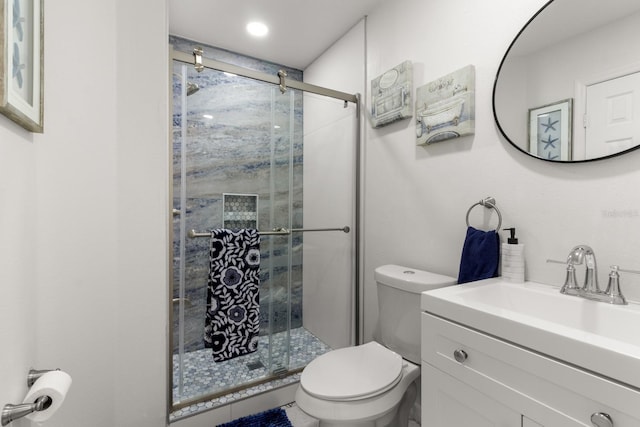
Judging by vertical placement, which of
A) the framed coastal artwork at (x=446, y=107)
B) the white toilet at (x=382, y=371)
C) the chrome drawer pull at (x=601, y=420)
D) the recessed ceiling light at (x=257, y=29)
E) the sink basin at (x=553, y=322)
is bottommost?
the white toilet at (x=382, y=371)

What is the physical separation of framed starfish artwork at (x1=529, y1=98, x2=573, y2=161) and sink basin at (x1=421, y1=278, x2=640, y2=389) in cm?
49

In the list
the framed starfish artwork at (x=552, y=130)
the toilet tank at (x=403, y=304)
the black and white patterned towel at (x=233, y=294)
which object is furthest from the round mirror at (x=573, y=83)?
the black and white patterned towel at (x=233, y=294)

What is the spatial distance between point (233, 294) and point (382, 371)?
0.89m

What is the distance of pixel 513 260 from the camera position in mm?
1134

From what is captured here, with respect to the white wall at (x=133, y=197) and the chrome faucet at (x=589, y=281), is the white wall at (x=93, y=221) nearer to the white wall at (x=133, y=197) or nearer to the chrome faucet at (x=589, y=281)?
the white wall at (x=133, y=197)

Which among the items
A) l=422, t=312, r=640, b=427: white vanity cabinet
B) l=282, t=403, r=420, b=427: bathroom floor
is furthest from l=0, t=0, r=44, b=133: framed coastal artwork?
l=282, t=403, r=420, b=427: bathroom floor

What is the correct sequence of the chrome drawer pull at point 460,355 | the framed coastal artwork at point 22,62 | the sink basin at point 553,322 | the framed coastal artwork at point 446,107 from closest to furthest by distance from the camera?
the framed coastal artwork at point 22,62
the sink basin at point 553,322
the chrome drawer pull at point 460,355
the framed coastal artwork at point 446,107

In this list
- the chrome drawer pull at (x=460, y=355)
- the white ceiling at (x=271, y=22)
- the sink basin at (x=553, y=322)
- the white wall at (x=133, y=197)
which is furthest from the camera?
the white ceiling at (x=271, y=22)

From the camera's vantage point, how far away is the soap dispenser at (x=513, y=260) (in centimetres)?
112

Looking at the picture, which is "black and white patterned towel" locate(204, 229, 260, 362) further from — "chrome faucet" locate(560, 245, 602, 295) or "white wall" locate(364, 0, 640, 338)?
"chrome faucet" locate(560, 245, 602, 295)

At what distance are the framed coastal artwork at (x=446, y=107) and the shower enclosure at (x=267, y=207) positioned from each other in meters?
0.60

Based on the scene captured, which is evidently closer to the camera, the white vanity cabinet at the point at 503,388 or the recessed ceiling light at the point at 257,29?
the white vanity cabinet at the point at 503,388

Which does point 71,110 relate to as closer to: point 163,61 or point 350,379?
point 163,61

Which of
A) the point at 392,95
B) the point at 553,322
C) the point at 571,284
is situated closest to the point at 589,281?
the point at 571,284
